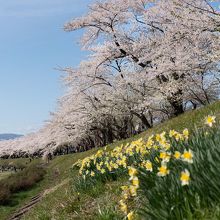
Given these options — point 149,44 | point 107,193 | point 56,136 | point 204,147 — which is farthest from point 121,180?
point 56,136

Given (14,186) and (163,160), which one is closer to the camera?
(163,160)

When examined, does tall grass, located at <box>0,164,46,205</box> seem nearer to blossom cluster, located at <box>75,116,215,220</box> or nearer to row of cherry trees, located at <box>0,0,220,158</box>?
row of cherry trees, located at <box>0,0,220,158</box>

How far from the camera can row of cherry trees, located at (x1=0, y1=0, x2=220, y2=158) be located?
2023cm

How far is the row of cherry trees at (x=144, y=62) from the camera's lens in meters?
20.2

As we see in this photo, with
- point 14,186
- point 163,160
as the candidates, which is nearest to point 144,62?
point 14,186

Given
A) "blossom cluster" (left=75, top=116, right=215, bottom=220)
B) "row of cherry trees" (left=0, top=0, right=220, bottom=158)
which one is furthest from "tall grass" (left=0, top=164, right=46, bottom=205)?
"blossom cluster" (left=75, top=116, right=215, bottom=220)

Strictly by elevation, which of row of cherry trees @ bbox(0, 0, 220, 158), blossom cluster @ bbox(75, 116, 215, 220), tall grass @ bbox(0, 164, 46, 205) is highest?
row of cherry trees @ bbox(0, 0, 220, 158)

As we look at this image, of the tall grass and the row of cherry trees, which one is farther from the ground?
the row of cherry trees

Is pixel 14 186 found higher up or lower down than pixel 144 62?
lower down

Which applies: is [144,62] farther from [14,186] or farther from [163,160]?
[163,160]

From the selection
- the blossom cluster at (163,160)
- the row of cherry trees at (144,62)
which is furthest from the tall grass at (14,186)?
the blossom cluster at (163,160)

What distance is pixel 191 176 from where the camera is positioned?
12.9ft

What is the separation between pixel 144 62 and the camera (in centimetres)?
2778

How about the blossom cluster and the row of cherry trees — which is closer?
the blossom cluster
